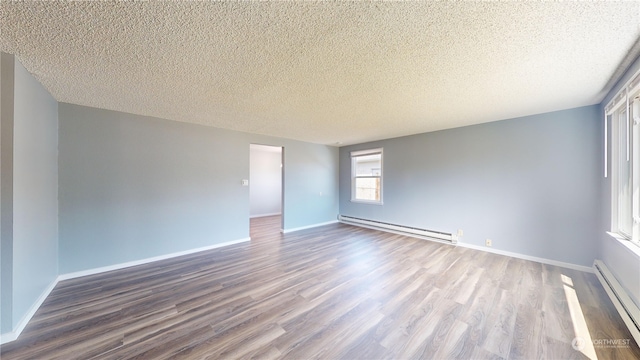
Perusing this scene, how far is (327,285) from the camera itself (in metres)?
2.51

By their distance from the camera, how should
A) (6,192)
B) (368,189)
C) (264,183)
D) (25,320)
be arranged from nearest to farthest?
(6,192), (25,320), (368,189), (264,183)

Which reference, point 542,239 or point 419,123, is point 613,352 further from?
point 419,123

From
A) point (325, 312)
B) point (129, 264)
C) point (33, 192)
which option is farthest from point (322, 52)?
point (129, 264)

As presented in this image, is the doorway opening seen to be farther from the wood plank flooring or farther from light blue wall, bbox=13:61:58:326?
light blue wall, bbox=13:61:58:326

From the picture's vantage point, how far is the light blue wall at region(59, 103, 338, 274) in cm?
276

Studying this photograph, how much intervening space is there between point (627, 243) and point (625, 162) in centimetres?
87

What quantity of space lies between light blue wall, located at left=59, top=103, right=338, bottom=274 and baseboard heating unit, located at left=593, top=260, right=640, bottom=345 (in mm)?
4804

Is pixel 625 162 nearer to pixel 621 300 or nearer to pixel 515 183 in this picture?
pixel 515 183

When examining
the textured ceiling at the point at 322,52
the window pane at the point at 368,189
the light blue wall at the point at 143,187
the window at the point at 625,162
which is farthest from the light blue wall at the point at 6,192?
the window pane at the point at 368,189

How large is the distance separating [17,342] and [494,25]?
4.14 metres

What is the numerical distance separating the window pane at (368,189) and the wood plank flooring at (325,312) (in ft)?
7.98

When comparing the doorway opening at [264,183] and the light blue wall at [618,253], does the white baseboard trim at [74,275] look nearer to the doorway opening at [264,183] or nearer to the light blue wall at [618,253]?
the doorway opening at [264,183]

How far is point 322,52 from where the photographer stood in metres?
1.68

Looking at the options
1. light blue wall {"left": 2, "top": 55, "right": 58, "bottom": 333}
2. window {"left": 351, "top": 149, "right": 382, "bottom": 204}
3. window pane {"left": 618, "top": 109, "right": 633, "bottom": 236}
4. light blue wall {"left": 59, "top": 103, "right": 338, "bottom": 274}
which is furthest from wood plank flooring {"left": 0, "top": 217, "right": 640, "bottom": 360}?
window {"left": 351, "top": 149, "right": 382, "bottom": 204}
